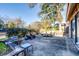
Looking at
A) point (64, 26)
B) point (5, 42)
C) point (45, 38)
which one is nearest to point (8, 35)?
point (5, 42)

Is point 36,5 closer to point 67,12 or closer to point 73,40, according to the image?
point 67,12

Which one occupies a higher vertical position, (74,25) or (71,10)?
(71,10)

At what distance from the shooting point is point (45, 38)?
2.95 metres

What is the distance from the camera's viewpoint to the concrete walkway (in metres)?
2.89

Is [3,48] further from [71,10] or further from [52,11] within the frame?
[71,10]

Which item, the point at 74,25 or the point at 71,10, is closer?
the point at 71,10

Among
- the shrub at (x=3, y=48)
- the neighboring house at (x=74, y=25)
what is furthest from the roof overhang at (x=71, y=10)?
the shrub at (x=3, y=48)

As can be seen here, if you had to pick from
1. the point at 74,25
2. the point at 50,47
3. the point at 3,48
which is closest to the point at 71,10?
the point at 74,25

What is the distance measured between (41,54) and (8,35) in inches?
24.1

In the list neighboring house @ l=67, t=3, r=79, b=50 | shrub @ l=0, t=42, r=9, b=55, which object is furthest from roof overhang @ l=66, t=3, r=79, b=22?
shrub @ l=0, t=42, r=9, b=55

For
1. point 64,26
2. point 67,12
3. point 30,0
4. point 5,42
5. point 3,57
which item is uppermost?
point 30,0

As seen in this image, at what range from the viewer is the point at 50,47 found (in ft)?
9.57

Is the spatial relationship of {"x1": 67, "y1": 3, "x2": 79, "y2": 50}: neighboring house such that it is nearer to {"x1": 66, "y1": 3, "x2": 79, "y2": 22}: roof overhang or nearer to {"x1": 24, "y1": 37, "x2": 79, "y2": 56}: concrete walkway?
{"x1": 66, "y1": 3, "x2": 79, "y2": 22}: roof overhang

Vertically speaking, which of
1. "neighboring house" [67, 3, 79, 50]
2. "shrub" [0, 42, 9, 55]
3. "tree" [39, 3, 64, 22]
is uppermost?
"tree" [39, 3, 64, 22]
